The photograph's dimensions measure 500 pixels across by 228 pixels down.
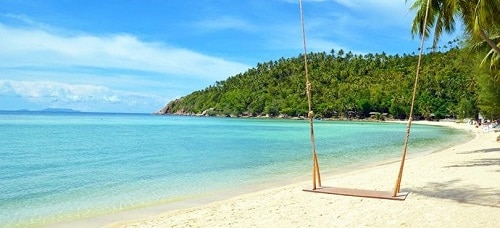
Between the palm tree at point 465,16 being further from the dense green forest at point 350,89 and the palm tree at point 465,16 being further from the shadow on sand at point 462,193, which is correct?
the dense green forest at point 350,89

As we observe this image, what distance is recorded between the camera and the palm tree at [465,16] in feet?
33.5

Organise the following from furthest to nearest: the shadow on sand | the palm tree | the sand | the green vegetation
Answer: the green vegetation, the palm tree, the shadow on sand, the sand

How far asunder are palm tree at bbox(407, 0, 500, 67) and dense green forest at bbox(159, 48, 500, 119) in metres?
69.6

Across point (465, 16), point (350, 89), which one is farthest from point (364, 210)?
point (350, 89)

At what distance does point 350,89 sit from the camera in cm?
11638

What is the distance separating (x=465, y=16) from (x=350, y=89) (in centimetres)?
10698

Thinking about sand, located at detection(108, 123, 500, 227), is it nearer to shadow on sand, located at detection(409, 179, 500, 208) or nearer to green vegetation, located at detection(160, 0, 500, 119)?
shadow on sand, located at detection(409, 179, 500, 208)

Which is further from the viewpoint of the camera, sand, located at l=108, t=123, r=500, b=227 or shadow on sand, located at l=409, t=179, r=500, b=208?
shadow on sand, located at l=409, t=179, r=500, b=208

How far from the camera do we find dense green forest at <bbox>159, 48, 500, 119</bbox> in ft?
322

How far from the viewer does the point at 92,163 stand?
766 inches

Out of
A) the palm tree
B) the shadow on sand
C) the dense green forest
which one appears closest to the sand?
the shadow on sand

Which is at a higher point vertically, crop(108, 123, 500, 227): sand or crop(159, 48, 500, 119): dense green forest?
crop(159, 48, 500, 119): dense green forest

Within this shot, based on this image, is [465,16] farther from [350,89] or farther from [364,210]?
[350,89]

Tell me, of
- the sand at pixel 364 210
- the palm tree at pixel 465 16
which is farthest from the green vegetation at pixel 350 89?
the sand at pixel 364 210
